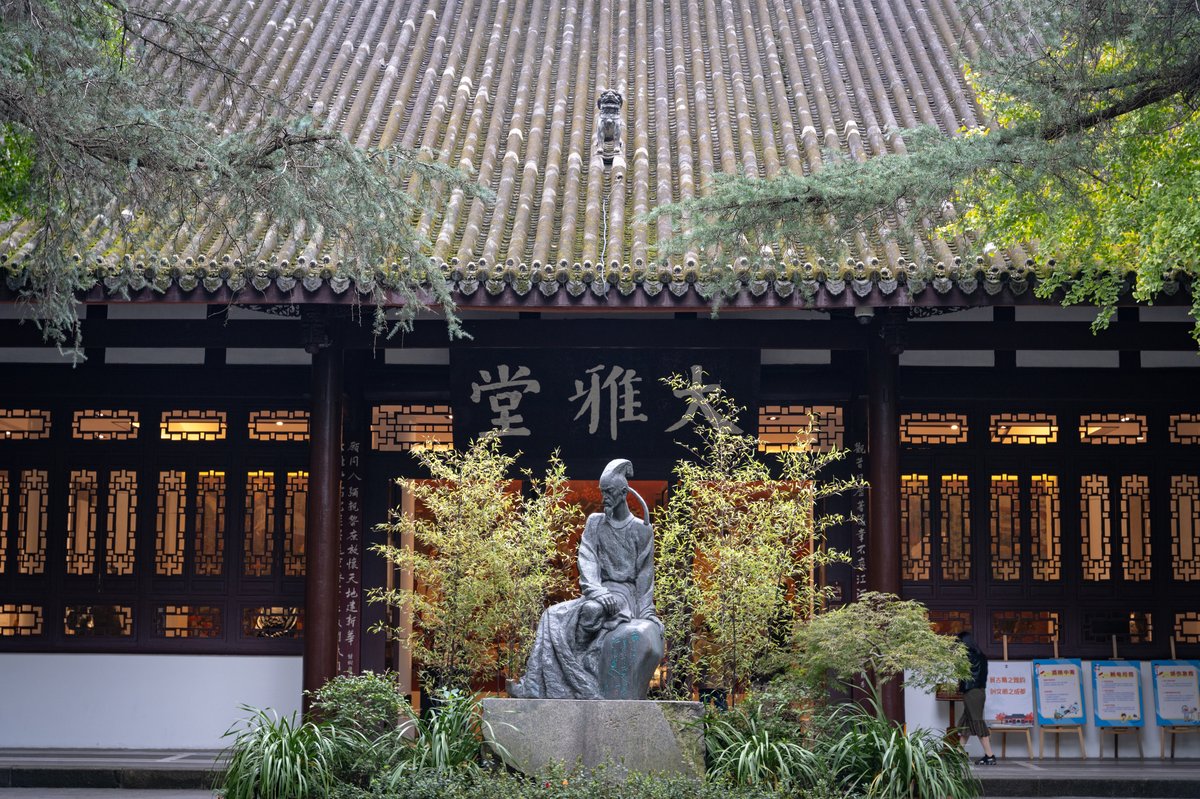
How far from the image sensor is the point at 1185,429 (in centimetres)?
1186

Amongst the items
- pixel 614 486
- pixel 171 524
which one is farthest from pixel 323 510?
pixel 614 486

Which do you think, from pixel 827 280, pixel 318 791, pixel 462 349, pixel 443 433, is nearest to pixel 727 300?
pixel 827 280

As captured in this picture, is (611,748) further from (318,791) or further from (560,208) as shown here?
(560,208)

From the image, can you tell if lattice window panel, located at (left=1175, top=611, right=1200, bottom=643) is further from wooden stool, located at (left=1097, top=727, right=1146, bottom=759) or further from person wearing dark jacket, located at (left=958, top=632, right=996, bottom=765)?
person wearing dark jacket, located at (left=958, top=632, right=996, bottom=765)

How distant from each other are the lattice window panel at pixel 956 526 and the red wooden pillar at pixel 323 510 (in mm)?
4941

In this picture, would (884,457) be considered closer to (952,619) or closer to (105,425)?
(952,619)

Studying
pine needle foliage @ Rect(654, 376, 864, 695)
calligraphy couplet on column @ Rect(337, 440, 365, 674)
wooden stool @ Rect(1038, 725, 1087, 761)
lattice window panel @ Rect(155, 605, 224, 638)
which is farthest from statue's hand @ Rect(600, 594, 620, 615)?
wooden stool @ Rect(1038, 725, 1087, 761)

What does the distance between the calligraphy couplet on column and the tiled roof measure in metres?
2.17

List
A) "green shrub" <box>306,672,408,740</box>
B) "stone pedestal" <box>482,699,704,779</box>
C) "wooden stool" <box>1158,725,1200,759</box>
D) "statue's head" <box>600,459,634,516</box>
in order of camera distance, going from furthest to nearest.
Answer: "wooden stool" <box>1158,725,1200,759</box> < "green shrub" <box>306,672,408,740</box> < "statue's head" <box>600,459,634,516</box> < "stone pedestal" <box>482,699,704,779</box>

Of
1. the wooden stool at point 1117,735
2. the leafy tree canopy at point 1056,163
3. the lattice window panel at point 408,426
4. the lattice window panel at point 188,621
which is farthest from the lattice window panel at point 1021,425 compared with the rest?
the lattice window panel at point 188,621

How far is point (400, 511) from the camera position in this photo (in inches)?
474

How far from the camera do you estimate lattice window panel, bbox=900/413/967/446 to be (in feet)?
39.1

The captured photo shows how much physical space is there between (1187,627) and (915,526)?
92.5 inches

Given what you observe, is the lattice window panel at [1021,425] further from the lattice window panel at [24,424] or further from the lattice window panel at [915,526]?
the lattice window panel at [24,424]
